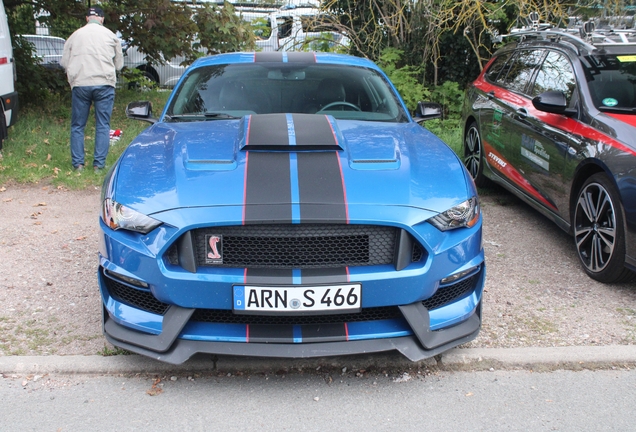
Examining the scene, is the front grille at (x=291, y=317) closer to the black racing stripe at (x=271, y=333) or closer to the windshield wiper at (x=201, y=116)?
the black racing stripe at (x=271, y=333)

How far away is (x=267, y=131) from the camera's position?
378cm

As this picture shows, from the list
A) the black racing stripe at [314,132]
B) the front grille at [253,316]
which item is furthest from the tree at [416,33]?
the front grille at [253,316]

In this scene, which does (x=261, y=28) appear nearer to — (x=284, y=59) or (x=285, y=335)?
(x=284, y=59)

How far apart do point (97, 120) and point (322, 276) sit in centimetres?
536

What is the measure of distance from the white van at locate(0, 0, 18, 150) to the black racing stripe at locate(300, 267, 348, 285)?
20.7ft

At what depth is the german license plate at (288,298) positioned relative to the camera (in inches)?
116

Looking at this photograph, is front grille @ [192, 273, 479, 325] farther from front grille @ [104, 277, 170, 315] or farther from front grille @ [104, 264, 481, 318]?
front grille @ [104, 277, 170, 315]

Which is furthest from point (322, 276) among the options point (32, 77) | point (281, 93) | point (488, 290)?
point (32, 77)

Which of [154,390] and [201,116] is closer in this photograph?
[154,390]

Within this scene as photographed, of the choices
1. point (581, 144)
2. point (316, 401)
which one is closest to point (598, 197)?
point (581, 144)

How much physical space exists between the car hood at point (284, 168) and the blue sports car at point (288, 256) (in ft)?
0.04

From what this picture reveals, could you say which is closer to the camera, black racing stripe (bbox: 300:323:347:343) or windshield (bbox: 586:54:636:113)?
black racing stripe (bbox: 300:323:347:343)

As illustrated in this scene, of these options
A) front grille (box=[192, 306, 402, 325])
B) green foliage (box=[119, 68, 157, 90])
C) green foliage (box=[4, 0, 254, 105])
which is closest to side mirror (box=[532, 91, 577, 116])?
front grille (box=[192, 306, 402, 325])

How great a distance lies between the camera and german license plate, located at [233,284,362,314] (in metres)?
2.94
